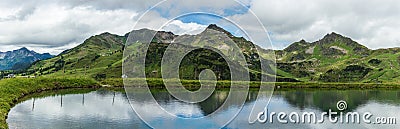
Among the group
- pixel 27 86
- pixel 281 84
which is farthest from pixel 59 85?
pixel 281 84

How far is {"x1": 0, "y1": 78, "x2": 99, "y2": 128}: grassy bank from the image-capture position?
1798 inches

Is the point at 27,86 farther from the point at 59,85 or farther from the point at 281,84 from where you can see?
the point at 281,84

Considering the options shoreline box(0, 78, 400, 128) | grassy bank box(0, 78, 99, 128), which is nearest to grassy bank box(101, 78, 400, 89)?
shoreline box(0, 78, 400, 128)

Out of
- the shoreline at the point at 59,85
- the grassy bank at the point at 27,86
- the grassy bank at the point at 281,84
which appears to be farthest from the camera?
the grassy bank at the point at 281,84

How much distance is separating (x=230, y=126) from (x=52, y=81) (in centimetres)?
5584

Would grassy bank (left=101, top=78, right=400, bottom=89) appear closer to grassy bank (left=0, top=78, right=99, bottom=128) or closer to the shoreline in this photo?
the shoreline

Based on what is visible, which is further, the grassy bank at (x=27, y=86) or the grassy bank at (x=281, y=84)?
the grassy bank at (x=281, y=84)

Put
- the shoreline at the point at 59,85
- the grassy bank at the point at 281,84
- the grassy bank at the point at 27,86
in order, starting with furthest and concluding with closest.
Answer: the grassy bank at the point at 281,84, the shoreline at the point at 59,85, the grassy bank at the point at 27,86

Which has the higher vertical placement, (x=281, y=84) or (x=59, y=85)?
(x=59, y=85)

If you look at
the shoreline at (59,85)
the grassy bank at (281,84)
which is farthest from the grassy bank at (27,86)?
the grassy bank at (281,84)

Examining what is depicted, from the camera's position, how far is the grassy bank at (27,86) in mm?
45666

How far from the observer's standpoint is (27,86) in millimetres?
62875

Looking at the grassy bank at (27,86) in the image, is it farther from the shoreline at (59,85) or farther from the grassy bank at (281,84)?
the grassy bank at (281,84)

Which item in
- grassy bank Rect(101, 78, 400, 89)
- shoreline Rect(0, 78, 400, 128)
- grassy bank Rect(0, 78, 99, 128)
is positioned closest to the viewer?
grassy bank Rect(0, 78, 99, 128)
